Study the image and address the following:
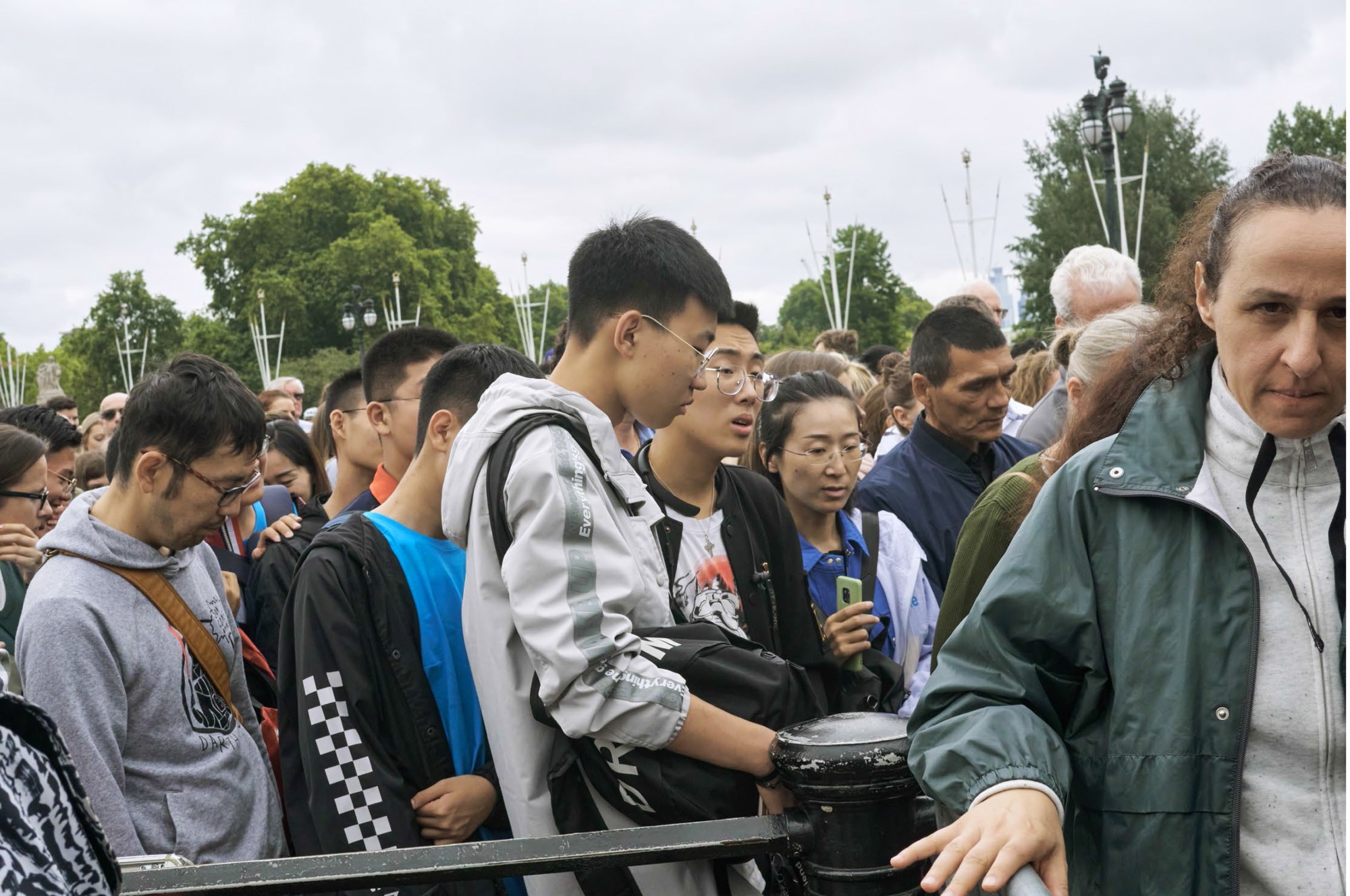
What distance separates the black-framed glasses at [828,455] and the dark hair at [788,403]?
103 mm

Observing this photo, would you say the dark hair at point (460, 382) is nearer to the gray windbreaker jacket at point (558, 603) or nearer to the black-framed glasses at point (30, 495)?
the gray windbreaker jacket at point (558, 603)

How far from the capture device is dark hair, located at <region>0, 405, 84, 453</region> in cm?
641

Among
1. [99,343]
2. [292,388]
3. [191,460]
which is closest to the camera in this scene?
[191,460]

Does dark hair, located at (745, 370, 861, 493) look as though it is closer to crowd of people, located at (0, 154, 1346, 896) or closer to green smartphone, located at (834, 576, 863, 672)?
crowd of people, located at (0, 154, 1346, 896)

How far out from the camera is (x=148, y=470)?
336cm

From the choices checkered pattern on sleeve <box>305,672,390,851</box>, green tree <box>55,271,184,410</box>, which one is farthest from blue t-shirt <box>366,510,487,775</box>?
green tree <box>55,271,184,410</box>

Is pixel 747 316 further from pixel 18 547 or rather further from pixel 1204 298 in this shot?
pixel 18 547

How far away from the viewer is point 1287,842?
1.76 metres

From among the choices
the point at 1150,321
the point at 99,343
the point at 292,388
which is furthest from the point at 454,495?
the point at 99,343

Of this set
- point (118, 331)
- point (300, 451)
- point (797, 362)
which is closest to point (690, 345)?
point (797, 362)

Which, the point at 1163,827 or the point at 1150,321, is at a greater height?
the point at 1150,321

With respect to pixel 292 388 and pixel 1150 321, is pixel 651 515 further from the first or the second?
pixel 292 388

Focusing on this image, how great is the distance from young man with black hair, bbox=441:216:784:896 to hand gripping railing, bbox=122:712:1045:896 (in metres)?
0.20

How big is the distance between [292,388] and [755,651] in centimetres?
1083
